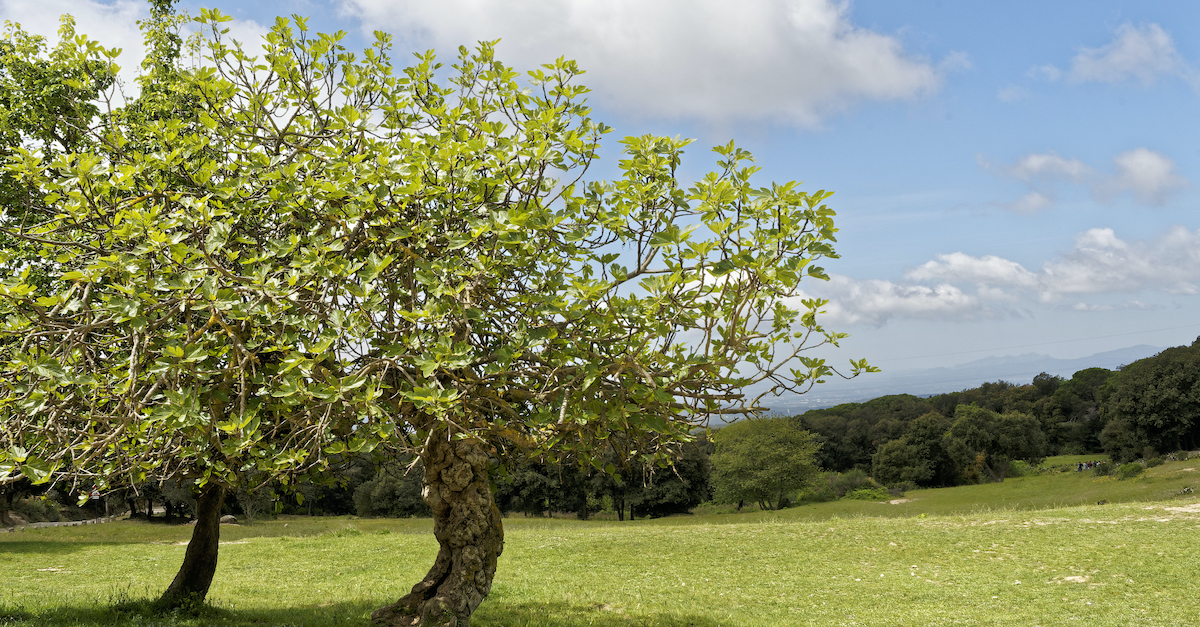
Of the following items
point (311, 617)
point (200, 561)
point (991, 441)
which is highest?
point (200, 561)

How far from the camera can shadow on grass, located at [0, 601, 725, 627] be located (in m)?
10.1

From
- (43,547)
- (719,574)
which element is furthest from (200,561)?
(43,547)

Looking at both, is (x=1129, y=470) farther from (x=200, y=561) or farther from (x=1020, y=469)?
(x=200, y=561)

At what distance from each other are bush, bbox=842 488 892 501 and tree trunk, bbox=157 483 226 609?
190 feet

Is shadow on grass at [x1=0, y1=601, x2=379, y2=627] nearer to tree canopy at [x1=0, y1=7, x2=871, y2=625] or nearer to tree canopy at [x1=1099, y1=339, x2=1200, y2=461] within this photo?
tree canopy at [x1=0, y1=7, x2=871, y2=625]

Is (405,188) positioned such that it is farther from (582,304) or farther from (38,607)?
(38,607)

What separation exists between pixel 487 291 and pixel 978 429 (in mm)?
76435

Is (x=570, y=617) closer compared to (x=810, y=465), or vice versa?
(x=570, y=617)

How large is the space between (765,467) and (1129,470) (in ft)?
90.3

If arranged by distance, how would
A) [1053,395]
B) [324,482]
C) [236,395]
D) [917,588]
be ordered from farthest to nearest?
[1053,395] < [917,588] < [324,482] < [236,395]

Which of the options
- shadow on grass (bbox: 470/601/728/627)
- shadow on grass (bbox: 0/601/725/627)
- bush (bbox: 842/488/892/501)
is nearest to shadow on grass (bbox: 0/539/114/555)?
shadow on grass (bbox: 0/601/725/627)

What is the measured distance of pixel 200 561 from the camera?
11.7m

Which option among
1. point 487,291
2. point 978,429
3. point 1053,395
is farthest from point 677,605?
point 1053,395

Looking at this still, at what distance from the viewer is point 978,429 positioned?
230ft
